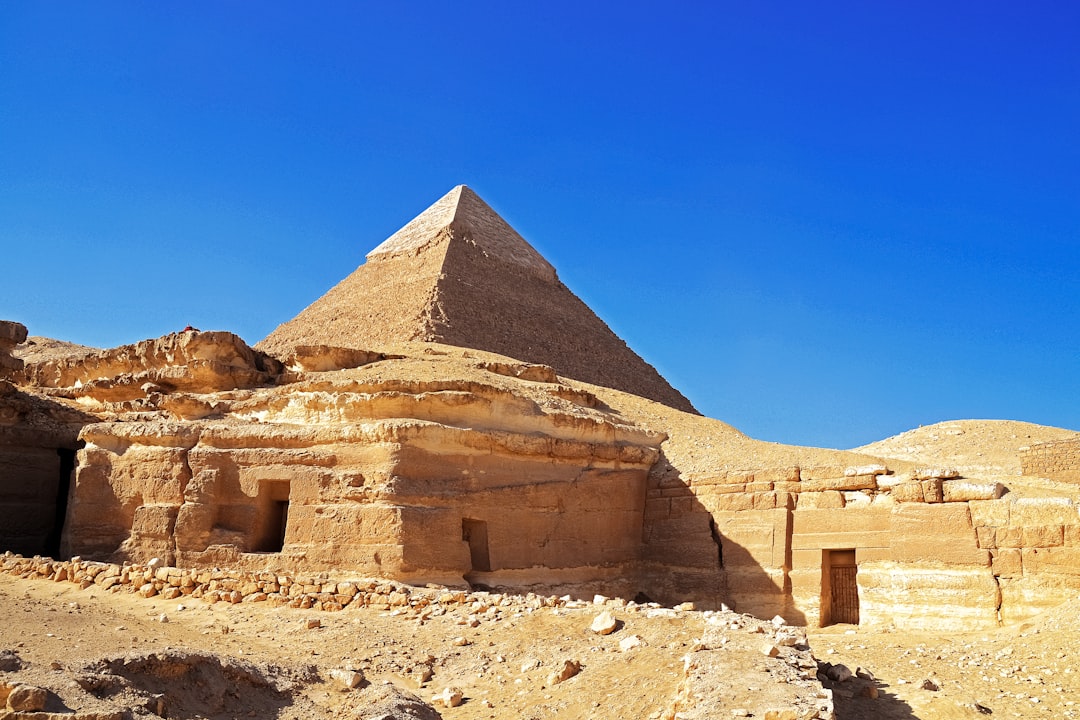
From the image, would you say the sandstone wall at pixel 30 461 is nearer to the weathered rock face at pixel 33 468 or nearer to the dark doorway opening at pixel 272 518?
the weathered rock face at pixel 33 468

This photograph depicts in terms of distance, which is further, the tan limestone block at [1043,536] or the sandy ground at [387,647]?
the tan limestone block at [1043,536]

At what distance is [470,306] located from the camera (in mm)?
44031

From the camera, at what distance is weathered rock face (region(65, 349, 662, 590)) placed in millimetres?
9102

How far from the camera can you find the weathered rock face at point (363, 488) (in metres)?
9.10

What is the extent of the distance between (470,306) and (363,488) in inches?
1382

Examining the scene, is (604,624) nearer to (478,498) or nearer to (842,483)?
(478,498)

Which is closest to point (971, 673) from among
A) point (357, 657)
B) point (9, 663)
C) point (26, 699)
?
point (357, 657)

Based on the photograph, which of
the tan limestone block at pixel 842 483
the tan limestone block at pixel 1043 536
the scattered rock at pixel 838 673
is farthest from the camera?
the tan limestone block at pixel 842 483

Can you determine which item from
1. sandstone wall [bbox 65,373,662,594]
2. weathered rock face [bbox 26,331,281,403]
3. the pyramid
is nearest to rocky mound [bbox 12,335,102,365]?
the pyramid

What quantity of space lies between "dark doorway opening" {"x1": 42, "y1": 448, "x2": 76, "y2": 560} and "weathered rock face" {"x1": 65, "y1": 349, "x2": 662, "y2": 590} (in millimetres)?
1573

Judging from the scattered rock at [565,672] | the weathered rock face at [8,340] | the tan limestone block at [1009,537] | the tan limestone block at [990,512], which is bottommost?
the scattered rock at [565,672]

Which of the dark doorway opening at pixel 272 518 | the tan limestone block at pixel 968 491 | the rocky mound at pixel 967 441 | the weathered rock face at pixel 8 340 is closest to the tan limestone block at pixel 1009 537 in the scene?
the tan limestone block at pixel 968 491

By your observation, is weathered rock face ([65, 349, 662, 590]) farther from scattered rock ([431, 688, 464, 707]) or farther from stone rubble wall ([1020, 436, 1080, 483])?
stone rubble wall ([1020, 436, 1080, 483])

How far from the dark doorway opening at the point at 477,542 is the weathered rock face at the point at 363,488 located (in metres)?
0.02
